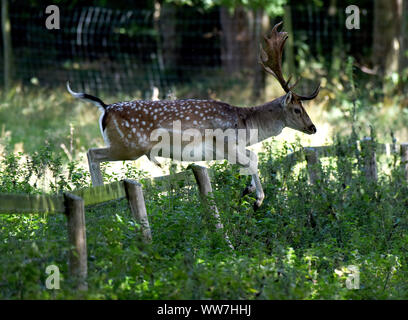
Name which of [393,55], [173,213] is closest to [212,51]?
[393,55]

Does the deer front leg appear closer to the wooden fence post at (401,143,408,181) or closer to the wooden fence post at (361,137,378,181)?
the wooden fence post at (361,137,378,181)

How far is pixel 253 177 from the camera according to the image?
24.8 feet

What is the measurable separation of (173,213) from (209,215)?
0.32 metres

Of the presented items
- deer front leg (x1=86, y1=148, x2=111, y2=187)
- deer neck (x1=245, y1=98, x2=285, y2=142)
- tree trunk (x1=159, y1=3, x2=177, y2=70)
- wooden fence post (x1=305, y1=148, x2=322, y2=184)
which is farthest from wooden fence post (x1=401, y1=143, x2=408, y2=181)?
tree trunk (x1=159, y1=3, x2=177, y2=70)

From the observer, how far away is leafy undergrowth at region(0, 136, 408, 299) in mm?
4879

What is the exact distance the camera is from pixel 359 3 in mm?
21953

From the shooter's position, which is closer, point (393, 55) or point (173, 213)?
point (173, 213)

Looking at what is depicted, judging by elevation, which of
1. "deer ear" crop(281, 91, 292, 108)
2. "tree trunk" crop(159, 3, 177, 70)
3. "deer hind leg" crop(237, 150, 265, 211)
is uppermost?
"tree trunk" crop(159, 3, 177, 70)

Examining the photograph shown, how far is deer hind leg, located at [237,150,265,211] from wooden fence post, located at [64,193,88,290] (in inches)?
110

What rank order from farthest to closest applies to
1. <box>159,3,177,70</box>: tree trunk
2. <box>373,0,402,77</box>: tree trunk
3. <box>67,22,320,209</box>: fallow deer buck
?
1. <box>159,3,177,70</box>: tree trunk
2. <box>373,0,402,77</box>: tree trunk
3. <box>67,22,320,209</box>: fallow deer buck

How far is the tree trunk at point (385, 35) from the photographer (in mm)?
16078

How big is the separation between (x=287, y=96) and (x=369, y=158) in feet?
5.00

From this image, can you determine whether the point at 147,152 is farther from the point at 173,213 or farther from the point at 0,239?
the point at 0,239

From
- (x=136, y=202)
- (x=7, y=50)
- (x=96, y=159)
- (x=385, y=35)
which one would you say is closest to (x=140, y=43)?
(x=7, y=50)
